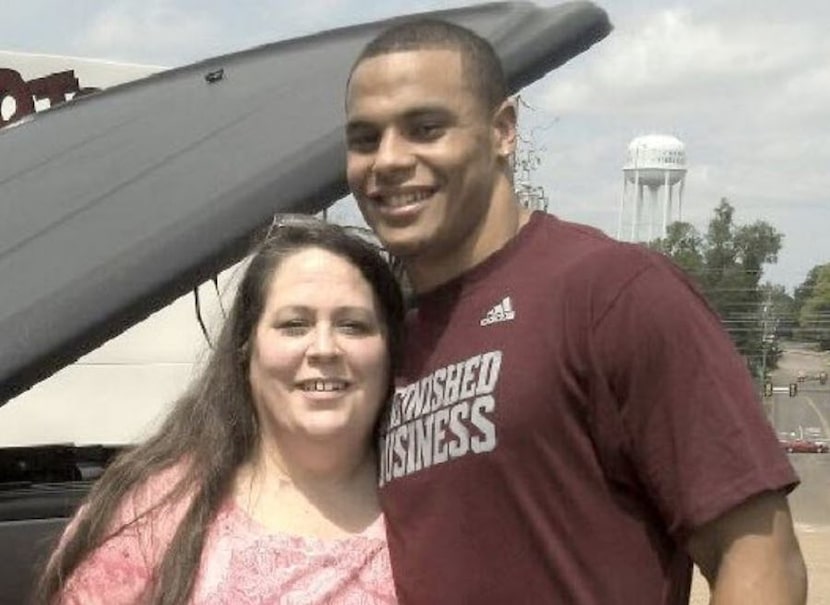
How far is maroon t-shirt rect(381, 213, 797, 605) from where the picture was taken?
1738mm

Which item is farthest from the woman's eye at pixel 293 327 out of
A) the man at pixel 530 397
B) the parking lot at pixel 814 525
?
the parking lot at pixel 814 525

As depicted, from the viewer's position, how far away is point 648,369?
5.75 ft

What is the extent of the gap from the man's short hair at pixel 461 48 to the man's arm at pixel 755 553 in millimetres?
648

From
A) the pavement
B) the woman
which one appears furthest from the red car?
the woman

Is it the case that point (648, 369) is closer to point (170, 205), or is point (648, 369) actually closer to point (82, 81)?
point (170, 205)

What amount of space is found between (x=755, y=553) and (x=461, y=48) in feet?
2.53

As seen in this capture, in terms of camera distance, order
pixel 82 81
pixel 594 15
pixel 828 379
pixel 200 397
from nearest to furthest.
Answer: pixel 200 397 < pixel 594 15 < pixel 82 81 < pixel 828 379

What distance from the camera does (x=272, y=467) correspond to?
2129mm

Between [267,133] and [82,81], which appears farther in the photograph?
[82,81]

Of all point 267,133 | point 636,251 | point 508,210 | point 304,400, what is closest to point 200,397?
point 304,400

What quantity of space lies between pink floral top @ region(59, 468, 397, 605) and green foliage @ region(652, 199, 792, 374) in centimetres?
2570

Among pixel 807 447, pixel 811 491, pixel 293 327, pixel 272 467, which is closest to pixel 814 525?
pixel 811 491

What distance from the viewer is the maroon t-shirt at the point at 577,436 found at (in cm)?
174

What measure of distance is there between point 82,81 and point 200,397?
14.1ft
